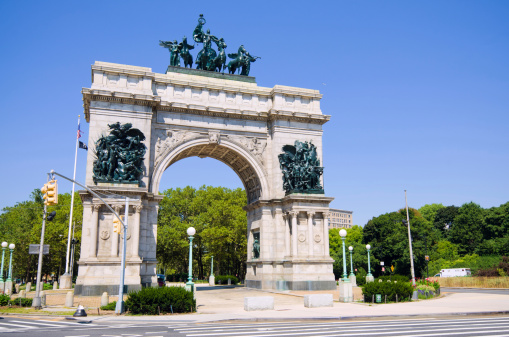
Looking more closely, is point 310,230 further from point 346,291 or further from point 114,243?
point 114,243

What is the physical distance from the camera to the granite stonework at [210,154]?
3178 cm

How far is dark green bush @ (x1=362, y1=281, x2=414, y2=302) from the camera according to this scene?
1011 inches

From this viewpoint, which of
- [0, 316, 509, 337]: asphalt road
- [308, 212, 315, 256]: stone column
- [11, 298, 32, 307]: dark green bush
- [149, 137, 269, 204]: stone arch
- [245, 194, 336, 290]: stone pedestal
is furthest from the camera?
[308, 212, 315, 256]: stone column

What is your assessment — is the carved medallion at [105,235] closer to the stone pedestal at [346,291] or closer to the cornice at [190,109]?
the cornice at [190,109]

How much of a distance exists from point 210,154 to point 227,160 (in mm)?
1914

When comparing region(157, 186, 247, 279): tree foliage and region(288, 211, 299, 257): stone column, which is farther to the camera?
region(157, 186, 247, 279): tree foliage

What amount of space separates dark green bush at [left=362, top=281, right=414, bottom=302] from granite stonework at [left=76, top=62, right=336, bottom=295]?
961cm

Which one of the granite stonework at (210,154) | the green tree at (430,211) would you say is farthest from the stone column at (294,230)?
the green tree at (430,211)

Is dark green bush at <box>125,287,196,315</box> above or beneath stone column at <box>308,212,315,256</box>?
beneath

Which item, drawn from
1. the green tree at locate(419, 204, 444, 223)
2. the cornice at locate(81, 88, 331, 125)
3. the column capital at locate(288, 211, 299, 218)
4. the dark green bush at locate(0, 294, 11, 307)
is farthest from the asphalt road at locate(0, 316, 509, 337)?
the green tree at locate(419, 204, 444, 223)

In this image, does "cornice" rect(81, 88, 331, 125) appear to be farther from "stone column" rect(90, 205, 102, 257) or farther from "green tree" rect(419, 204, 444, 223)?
"green tree" rect(419, 204, 444, 223)

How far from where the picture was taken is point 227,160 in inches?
1671

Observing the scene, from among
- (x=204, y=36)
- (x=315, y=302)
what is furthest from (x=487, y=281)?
(x=204, y=36)

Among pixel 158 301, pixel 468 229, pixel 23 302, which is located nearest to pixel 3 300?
pixel 23 302
